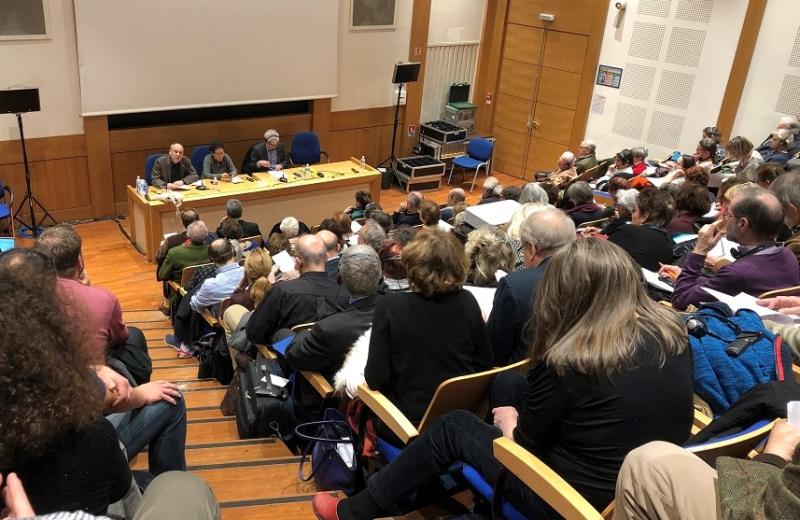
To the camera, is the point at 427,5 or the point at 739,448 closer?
the point at 739,448

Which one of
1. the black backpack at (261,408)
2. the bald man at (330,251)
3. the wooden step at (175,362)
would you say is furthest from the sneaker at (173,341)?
the black backpack at (261,408)

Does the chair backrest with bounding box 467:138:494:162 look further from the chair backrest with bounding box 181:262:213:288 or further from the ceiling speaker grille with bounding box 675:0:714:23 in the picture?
the chair backrest with bounding box 181:262:213:288

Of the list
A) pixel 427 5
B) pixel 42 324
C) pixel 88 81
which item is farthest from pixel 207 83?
pixel 42 324

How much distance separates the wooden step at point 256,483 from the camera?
2816 mm

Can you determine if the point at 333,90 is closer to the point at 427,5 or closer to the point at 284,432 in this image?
the point at 427,5

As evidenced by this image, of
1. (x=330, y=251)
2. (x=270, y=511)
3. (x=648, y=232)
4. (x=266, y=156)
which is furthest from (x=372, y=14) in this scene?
(x=270, y=511)

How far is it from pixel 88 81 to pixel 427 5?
4.99 meters

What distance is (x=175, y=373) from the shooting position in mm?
4758

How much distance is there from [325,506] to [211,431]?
1.20m

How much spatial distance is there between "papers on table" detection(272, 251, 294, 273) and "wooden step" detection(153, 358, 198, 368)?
0.97m

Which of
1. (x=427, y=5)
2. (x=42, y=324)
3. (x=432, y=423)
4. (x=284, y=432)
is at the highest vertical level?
(x=427, y=5)

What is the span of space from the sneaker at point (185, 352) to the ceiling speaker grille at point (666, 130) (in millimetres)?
7223

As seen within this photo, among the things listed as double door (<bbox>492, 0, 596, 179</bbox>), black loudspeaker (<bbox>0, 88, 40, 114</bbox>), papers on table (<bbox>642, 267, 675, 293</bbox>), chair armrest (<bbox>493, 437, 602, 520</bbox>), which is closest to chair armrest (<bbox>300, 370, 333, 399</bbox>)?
chair armrest (<bbox>493, 437, 602, 520</bbox>)

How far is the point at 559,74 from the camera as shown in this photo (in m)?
10.5
